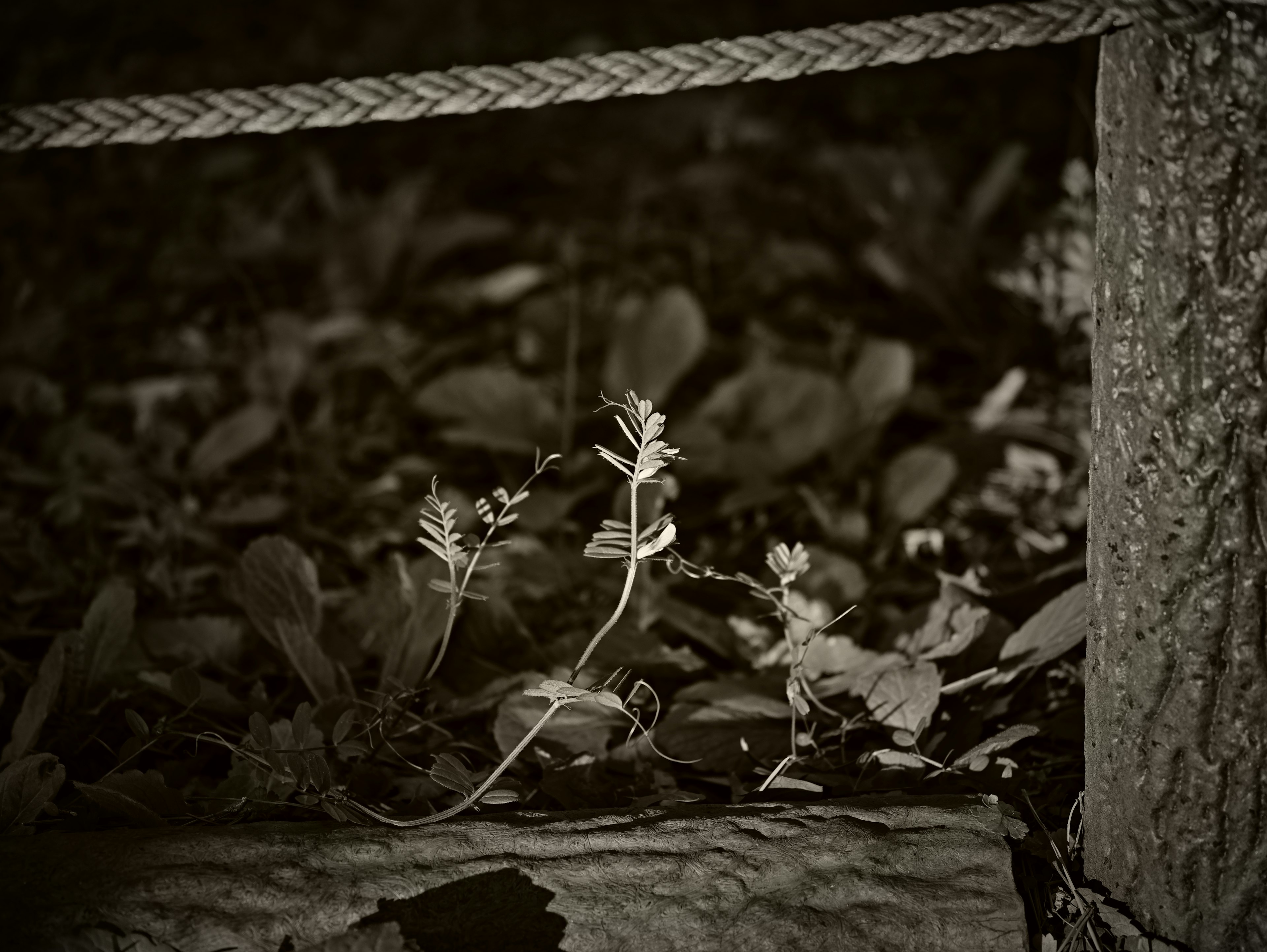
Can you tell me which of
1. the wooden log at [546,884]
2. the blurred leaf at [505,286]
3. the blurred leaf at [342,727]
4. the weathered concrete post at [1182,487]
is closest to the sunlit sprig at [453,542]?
the blurred leaf at [342,727]

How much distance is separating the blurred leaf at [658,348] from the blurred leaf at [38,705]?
1.19m

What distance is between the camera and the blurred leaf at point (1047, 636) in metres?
1.48

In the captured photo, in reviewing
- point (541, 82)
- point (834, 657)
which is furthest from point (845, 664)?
point (541, 82)

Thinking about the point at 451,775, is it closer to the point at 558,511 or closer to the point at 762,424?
the point at 558,511

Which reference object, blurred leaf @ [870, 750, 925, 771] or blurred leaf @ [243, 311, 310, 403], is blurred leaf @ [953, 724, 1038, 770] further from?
blurred leaf @ [243, 311, 310, 403]

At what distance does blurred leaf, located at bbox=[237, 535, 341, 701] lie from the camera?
1.66 m

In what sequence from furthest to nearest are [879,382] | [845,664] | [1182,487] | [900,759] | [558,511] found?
[879,382] → [558,511] → [845,664] → [900,759] → [1182,487]

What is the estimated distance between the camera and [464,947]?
1.12m

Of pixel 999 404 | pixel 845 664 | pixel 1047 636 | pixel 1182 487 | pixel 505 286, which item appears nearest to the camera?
pixel 1182 487

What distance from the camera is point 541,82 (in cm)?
120

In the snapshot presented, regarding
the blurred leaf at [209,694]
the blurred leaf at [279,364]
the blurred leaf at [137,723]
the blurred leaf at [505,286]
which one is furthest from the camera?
the blurred leaf at [505,286]

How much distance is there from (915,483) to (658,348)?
0.61 meters

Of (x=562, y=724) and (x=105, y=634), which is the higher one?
(x=105, y=634)

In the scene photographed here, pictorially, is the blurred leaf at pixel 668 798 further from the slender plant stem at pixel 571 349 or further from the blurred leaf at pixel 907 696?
the slender plant stem at pixel 571 349
